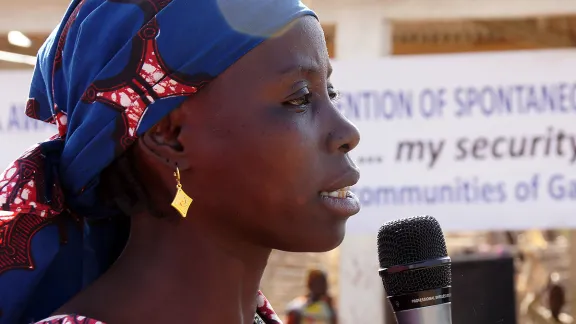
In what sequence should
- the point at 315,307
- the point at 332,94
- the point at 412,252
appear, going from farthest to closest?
the point at 315,307 → the point at 332,94 → the point at 412,252

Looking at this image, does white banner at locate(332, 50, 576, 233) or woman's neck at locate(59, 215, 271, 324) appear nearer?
woman's neck at locate(59, 215, 271, 324)

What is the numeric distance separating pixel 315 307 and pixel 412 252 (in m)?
6.17

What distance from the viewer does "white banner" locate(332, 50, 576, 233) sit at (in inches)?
254

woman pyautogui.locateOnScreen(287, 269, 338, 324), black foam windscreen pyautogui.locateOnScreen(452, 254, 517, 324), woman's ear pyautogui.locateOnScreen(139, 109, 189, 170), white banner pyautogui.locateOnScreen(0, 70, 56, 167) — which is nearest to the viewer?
woman's ear pyautogui.locateOnScreen(139, 109, 189, 170)

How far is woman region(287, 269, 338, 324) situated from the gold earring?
5.91 m

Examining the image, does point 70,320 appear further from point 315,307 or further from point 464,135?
point 315,307

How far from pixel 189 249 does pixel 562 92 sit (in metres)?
5.14

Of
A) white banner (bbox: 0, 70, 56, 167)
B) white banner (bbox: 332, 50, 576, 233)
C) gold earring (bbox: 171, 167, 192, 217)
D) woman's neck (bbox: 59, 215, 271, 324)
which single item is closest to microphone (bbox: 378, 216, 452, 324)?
woman's neck (bbox: 59, 215, 271, 324)

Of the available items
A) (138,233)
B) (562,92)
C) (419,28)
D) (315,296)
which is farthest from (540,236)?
(138,233)

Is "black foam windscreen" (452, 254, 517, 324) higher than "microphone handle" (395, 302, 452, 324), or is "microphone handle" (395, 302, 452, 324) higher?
"microphone handle" (395, 302, 452, 324)

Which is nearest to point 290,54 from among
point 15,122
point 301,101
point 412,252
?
point 301,101

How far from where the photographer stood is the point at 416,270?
167cm

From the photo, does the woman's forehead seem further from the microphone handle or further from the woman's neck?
the microphone handle

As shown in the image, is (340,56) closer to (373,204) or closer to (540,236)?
(373,204)
